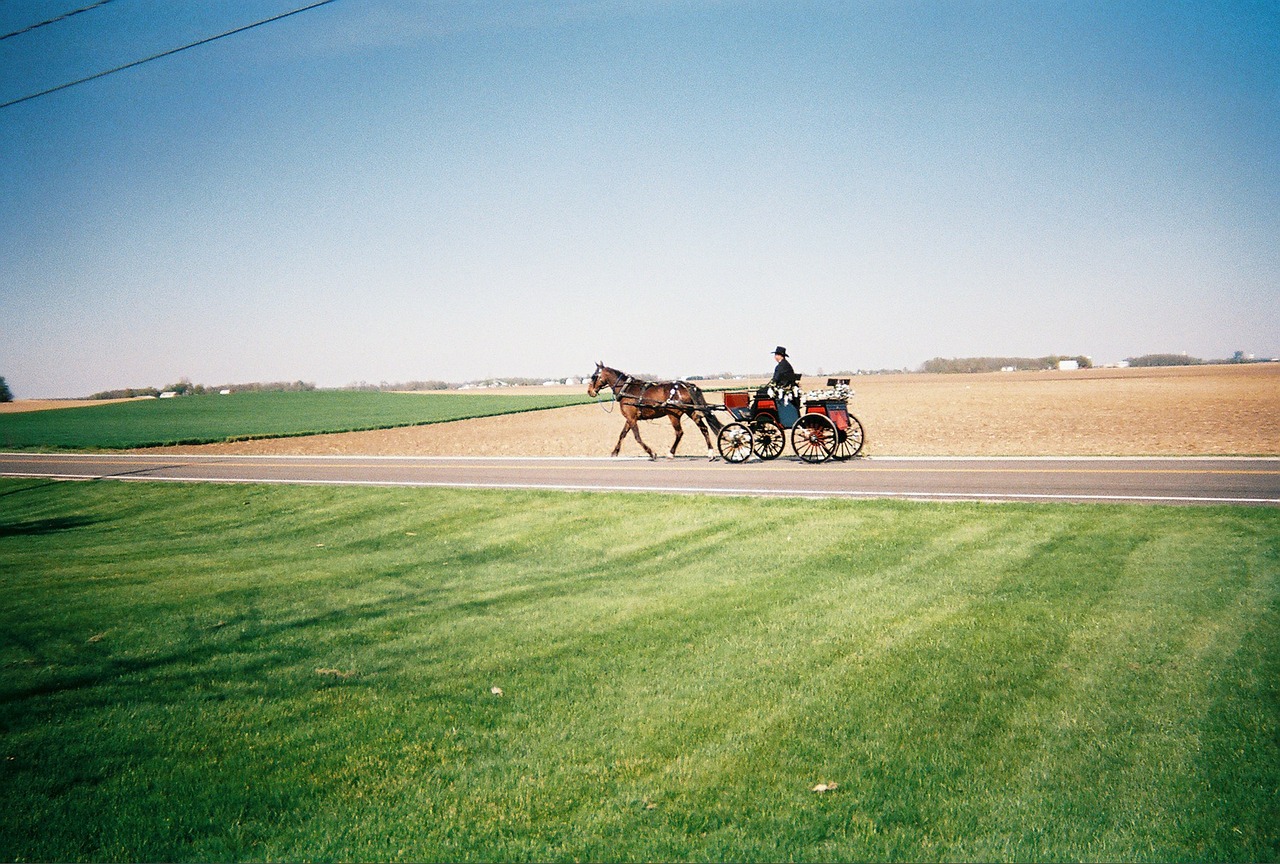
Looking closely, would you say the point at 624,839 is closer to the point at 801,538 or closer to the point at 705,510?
the point at 801,538

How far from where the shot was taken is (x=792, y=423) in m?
18.1

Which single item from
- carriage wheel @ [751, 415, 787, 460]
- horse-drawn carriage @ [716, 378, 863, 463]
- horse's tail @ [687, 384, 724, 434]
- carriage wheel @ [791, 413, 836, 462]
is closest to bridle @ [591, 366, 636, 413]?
horse's tail @ [687, 384, 724, 434]

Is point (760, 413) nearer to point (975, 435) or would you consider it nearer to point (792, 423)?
point (792, 423)

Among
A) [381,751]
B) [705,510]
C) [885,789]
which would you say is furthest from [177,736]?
[705,510]

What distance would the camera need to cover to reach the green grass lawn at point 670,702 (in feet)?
12.0

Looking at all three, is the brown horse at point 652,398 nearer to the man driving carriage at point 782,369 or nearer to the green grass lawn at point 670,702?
the man driving carriage at point 782,369

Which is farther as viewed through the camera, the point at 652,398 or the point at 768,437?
the point at 652,398

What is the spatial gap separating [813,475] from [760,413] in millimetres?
3381

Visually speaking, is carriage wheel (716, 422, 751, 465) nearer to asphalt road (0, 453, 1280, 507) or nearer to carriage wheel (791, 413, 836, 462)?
asphalt road (0, 453, 1280, 507)

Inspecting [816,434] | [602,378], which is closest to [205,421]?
[602,378]

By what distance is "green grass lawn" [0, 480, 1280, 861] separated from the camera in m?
3.67

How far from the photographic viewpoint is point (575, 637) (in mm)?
6379

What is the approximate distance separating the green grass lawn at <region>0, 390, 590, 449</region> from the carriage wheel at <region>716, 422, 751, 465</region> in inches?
1024

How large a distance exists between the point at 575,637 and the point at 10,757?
374 centimetres
